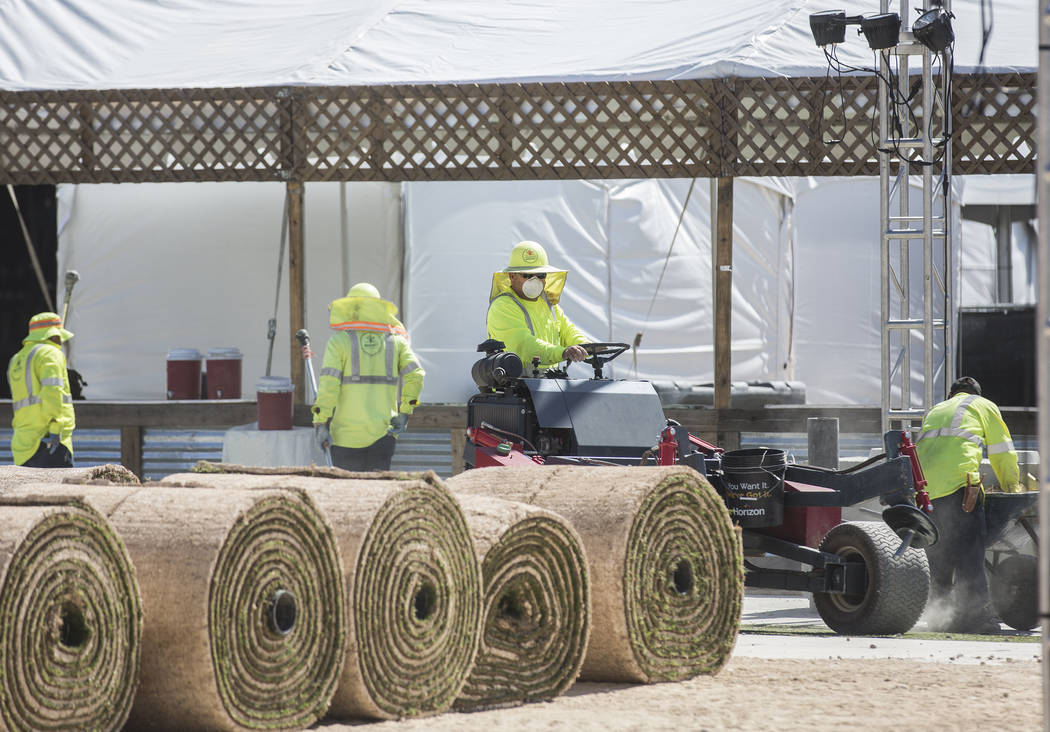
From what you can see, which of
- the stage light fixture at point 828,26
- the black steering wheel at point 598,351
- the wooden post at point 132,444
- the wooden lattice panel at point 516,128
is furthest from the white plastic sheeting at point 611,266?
the black steering wheel at point 598,351

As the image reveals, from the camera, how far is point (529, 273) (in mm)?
8812

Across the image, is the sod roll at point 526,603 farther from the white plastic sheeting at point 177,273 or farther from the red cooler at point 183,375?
the white plastic sheeting at point 177,273

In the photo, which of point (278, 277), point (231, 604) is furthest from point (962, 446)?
point (278, 277)

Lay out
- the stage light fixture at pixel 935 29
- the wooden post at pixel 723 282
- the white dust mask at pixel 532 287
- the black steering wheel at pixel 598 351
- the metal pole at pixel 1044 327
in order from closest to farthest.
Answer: the metal pole at pixel 1044 327 → the black steering wheel at pixel 598 351 → the white dust mask at pixel 532 287 → the stage light fixture at pixel 935 29 → the wooden post at pixel 723 282

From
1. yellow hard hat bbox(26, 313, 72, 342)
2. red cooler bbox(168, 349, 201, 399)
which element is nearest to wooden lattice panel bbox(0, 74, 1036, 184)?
red cooler bbox(168, 349, 201, 399)

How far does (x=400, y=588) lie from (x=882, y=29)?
5895 millimetres

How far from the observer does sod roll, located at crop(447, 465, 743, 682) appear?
592 cm

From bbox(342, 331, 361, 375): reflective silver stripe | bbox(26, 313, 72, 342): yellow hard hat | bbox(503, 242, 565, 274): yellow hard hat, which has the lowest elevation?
bbox(342, 331, 361, 375): reflective silver stripe

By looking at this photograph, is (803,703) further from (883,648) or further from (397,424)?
(397,424)

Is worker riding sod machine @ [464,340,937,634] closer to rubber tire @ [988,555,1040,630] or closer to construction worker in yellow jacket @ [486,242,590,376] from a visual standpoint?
construction worker in yellow jacket @ [486,242,590,376]

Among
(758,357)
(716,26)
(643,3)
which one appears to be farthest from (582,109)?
(758,357)

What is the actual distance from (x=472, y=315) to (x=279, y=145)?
2261 mm

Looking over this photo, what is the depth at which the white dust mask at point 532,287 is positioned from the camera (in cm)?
882

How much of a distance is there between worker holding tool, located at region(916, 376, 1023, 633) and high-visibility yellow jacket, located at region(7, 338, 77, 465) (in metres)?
5.27
